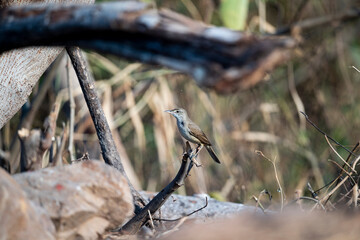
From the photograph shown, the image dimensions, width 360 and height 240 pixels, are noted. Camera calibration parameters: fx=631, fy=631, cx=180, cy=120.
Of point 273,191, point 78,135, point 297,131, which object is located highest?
point 78,135

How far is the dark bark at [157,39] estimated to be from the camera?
1.61 meters

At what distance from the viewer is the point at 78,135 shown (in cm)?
521

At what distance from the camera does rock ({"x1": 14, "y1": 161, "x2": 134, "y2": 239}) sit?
78.2 inches

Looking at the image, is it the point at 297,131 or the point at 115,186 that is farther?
the point at 297,131

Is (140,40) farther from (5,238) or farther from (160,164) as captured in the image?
(160,164)

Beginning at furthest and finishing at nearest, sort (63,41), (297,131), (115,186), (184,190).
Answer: (297,131)
(184,190)
(115,186)
(63,41)

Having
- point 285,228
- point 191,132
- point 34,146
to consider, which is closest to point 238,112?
point 191,132

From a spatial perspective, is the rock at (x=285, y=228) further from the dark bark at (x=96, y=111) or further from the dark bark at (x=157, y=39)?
the dark bark at (x=96, y=111)

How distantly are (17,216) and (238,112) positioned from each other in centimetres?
522

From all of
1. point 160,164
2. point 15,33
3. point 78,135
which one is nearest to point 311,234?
point 15,33

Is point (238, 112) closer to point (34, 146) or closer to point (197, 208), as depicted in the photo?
point (197, 208)

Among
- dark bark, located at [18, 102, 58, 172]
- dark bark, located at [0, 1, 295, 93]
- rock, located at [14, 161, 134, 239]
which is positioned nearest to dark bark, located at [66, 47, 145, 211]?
dark bark, located at [18, 102, 58, 172]

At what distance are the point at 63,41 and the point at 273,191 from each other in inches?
174

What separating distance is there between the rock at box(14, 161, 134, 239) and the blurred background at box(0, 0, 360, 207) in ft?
10.1
